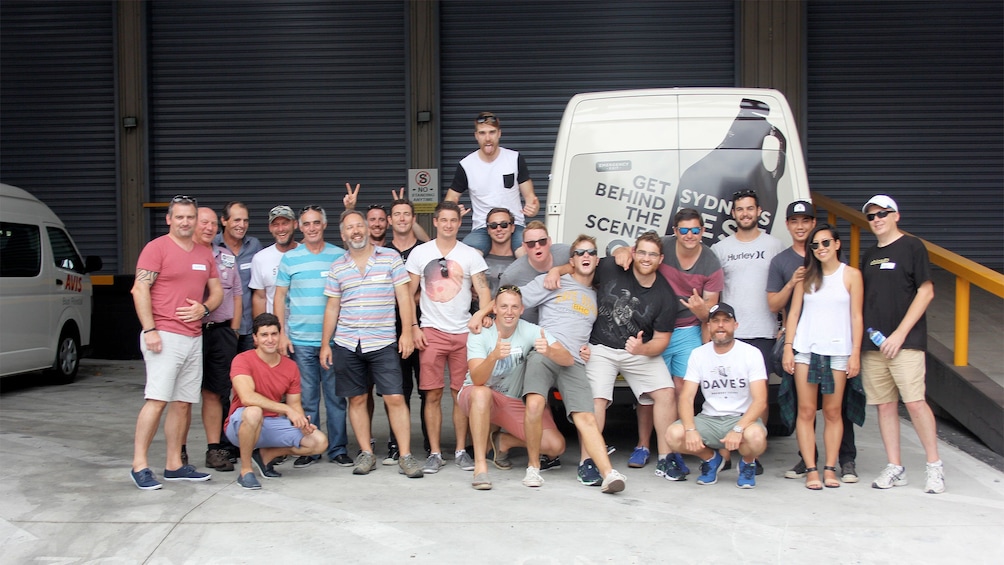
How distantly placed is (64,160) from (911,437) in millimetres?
11227

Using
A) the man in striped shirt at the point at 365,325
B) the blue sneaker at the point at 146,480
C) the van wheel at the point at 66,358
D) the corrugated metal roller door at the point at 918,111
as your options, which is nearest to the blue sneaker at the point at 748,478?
the man in striped shirt at the point at 365,325

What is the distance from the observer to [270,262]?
660 centimetres

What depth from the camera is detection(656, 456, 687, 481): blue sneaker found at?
235 inches

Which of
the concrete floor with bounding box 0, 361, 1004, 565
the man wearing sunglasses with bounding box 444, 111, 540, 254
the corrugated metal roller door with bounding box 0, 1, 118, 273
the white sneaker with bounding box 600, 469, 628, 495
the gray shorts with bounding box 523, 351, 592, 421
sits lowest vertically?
the concrete floor with bounding box 0, 361, 1004, 565

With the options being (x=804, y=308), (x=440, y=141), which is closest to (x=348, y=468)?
(x=804, y=308)

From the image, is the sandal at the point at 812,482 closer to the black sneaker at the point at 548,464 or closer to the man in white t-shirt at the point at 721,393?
the man in white t-shirt at the point at 721,393

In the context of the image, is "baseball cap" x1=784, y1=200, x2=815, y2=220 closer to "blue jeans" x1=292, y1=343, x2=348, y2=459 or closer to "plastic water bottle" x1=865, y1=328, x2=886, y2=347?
"plastic water bottle" x1=865, y1=328, x2=886, y2=347

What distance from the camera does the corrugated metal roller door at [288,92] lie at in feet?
41.8

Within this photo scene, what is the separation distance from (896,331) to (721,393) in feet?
3.57

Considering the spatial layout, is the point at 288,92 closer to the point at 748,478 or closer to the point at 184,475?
the point at 184,475

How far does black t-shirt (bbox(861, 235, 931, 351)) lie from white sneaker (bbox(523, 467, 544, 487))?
2154 mm

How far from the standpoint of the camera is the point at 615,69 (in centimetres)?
1255

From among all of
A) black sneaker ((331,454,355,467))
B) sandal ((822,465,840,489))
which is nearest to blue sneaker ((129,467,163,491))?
black sneaker ((331,454,355,467))

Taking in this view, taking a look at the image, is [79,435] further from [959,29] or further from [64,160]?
[959,29]
